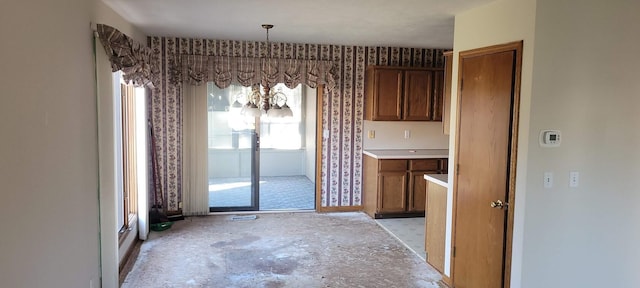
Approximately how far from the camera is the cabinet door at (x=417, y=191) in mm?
5969

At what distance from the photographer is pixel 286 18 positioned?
161 inches

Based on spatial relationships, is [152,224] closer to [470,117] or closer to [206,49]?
[206,49]

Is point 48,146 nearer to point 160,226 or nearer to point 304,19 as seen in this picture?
point 304,19

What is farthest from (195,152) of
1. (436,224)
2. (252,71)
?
(436,224)

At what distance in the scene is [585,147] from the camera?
9.78 ft

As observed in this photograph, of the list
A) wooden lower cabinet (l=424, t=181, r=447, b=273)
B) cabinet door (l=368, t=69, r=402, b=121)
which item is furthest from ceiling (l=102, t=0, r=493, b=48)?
wooden lower cabinet (l=424, t=181, r=447, b=273)

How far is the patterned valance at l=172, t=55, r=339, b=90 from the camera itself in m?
5.57

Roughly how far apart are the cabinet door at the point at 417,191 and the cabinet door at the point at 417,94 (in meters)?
0.79

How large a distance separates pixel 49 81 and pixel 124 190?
8.26ft

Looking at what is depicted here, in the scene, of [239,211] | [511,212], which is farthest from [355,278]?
[239,211]

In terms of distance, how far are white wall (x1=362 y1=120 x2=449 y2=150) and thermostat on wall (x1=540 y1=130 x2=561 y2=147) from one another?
3371 mm

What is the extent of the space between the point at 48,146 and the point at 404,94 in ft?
15.0

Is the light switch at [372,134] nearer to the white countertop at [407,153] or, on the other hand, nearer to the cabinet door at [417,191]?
the white countertop at [407,153]

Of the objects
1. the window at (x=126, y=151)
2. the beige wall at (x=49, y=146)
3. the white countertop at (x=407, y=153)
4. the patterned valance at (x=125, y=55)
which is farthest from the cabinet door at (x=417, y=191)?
the beige wall at (x=49, y=146)
